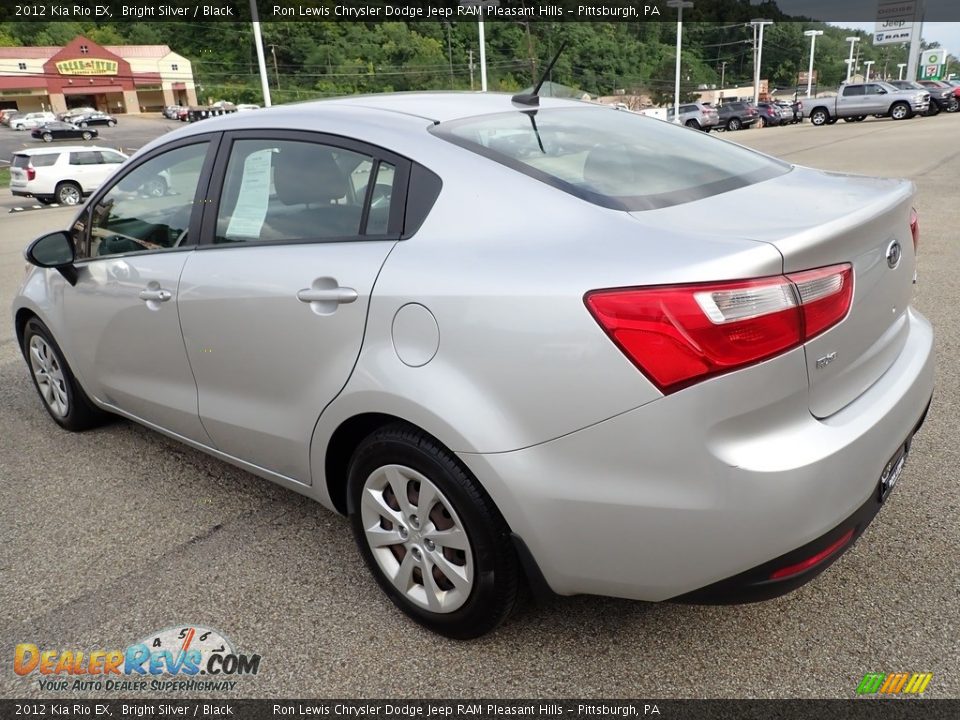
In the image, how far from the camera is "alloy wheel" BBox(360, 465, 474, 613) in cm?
220

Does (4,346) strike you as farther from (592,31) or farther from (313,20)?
(592,31)

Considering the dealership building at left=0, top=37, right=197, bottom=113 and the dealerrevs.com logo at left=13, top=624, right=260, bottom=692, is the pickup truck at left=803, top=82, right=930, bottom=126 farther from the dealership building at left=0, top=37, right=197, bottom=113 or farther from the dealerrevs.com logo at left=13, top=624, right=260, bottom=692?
the dealership building at left=0, top=37, right=197, bottom=113

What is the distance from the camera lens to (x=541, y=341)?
6.08ft

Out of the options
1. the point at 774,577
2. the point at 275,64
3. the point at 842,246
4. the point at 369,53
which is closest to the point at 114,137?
the point at 275,64

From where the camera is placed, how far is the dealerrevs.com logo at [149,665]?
231 cm

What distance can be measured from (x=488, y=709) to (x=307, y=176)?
1.77 m

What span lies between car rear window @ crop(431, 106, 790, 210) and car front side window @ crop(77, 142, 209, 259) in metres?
1.15

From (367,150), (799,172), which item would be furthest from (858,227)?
(367,150)

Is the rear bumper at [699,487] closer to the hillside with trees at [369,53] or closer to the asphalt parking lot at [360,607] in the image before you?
the asphalt parking lot at [360,607]

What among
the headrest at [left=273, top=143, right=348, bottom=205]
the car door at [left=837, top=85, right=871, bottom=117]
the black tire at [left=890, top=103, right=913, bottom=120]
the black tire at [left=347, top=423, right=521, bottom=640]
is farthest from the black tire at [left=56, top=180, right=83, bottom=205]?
the black tire at [left=890, top=103, right=913, bottom=120]

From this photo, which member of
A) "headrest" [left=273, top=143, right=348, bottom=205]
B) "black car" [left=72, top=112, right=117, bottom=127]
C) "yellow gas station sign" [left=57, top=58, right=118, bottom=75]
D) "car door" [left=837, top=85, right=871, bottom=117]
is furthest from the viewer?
"yellow gas station sign" [left=57, top=58, right=118, bottom=75]

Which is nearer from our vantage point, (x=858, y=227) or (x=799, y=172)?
(x=858, y=227)

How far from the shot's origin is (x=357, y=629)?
2471 millimetres

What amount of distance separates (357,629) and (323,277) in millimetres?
1127
